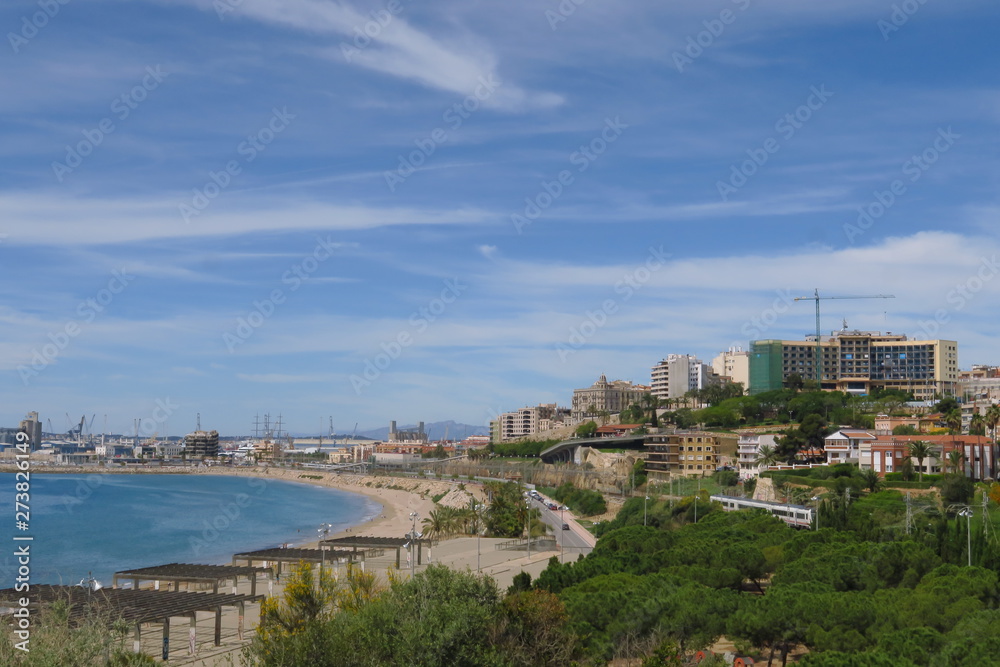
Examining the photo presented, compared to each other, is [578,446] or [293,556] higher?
[578,446]

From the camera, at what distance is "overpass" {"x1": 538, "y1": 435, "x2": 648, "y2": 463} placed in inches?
4016

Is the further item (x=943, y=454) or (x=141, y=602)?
(x=943, y=454)

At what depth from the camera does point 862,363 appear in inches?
5192

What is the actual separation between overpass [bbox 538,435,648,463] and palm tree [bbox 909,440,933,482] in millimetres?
39455

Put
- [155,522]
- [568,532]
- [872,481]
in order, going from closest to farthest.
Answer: [568,532]
[872,481]
[155,522]

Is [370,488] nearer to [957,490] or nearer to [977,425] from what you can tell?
[977,425]

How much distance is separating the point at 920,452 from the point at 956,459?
210cm

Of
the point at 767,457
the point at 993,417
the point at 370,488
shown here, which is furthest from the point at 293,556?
the point at 370,488

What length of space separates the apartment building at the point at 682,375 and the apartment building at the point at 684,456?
63.0m

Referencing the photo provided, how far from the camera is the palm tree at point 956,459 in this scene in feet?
183

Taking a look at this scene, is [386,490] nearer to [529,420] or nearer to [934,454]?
[529,420]

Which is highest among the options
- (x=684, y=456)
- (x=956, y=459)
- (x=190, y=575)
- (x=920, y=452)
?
(x=920, y=452)

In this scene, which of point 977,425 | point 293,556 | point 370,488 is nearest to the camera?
point 293,556

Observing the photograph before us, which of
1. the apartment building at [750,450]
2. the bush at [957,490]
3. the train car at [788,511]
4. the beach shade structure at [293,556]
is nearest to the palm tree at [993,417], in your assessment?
the bush at [957,490]
